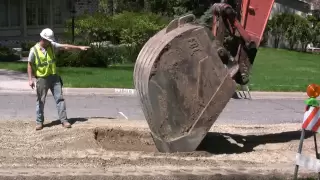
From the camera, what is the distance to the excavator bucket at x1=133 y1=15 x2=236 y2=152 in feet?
24.8

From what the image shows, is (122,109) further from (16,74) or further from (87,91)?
(16,74)

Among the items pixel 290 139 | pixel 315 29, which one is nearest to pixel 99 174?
pixel 290 139

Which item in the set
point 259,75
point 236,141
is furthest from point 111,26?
point 236,141

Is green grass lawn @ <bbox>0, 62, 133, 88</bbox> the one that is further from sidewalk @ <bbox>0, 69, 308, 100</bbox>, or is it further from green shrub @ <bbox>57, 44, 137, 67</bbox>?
green shrub @ <bbox>57, 44, 137, 67</bbox>

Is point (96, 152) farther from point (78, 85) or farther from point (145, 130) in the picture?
point (78, 85)

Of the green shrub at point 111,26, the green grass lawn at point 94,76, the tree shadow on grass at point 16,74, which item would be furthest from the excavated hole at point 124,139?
the green shrub at point 111,26

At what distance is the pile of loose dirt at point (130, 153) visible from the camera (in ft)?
20.5

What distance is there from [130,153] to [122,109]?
616 cm

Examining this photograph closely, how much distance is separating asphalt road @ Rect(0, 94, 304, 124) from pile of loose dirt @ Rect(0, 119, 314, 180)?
2298 millimetres

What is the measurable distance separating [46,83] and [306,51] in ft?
99.5

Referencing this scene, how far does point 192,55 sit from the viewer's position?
764 centimetres

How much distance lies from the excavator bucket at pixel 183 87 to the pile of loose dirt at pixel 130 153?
0.30 meters

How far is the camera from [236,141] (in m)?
9.18

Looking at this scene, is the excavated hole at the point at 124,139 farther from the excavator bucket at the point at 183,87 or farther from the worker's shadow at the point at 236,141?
the excavator bucket at the point at 183,87
